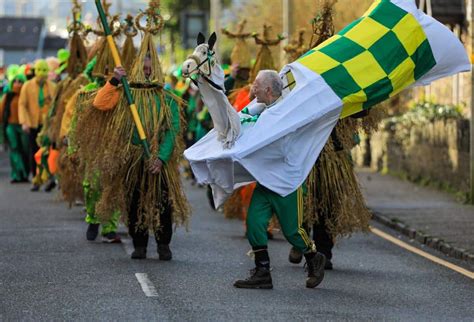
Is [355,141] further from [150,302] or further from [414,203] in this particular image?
[414,203]

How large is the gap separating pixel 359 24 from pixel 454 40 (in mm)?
799

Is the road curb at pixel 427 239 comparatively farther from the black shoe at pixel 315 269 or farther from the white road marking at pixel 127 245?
the white road marking at pixel 127 245

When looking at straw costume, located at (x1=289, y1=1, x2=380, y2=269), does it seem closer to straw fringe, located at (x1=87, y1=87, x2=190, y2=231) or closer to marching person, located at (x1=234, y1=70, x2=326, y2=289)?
straw fringe, located at (x1=87, y1=87, x2=190, y2=231)

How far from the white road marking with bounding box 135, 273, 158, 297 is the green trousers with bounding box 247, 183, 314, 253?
0.84m

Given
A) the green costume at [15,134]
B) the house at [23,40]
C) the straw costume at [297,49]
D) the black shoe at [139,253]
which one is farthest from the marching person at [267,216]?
the house at [23,40]

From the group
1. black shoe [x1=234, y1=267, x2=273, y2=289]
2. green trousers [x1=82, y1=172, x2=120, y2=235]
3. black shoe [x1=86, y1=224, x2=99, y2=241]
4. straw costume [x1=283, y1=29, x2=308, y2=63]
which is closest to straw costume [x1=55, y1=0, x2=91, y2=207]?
green trousers [x1=82, y1=172, x2=120, y2=235]

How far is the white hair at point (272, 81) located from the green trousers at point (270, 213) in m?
0.73

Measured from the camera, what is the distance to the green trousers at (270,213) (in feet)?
36.7

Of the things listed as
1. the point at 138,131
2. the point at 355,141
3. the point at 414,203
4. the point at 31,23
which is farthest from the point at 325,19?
the point at 31,23

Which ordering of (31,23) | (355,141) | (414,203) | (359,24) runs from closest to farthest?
(359,24) < (355,141) < (414,203) < (31,23)

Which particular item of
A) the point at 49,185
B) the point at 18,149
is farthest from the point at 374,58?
the point at 18,149

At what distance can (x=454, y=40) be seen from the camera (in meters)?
11.9

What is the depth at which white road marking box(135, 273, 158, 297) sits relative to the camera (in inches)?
430

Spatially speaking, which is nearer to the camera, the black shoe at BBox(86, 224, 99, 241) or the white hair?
the white hair
